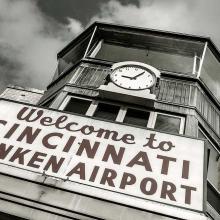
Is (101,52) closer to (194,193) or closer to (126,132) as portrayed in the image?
(126,132)

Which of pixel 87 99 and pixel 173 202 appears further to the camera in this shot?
pixel 87 99

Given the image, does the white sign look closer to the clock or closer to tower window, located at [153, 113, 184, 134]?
tower window, located at [153, 113, 184, 134]

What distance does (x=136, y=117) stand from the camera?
26.0 feet

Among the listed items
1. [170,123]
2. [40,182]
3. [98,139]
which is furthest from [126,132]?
[170,123]

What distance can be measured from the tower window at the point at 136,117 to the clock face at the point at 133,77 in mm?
621

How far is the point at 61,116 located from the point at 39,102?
4.01 metres

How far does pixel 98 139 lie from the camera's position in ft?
18.7

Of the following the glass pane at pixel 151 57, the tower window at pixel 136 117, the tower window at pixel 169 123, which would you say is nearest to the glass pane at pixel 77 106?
the tower window at pixel 136 117

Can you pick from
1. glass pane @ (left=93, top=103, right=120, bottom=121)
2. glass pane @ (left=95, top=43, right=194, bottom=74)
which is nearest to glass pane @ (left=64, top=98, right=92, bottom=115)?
glass pane @ (left=93, top=103, right=120, bottom=121)

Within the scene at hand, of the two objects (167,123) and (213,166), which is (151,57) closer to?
(167,123)

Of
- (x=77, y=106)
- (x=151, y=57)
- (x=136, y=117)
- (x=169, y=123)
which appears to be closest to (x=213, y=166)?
(x=169, y=123)

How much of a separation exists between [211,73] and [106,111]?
447 cm

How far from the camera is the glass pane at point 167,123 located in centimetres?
766

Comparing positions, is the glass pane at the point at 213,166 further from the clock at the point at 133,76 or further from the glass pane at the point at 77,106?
the glass pane at the point at 77,106
